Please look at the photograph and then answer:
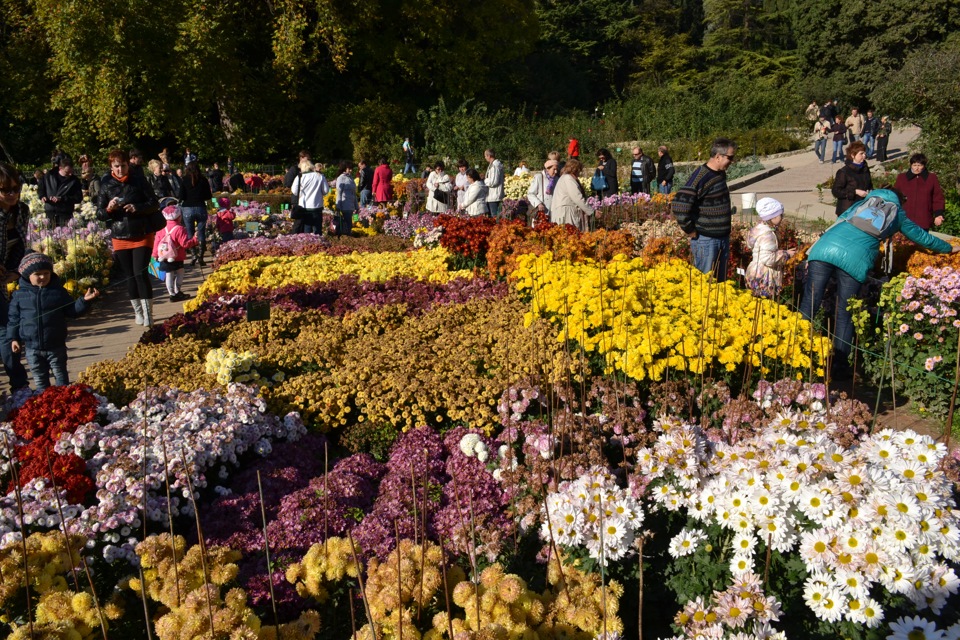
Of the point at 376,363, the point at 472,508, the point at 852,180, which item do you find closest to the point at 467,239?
the point at 376,363

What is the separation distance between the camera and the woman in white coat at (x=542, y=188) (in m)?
10.8

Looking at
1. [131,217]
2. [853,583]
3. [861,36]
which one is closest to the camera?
[853,583]

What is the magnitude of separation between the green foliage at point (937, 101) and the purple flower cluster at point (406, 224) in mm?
8223

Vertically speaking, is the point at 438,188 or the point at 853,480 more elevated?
the point at 438,188

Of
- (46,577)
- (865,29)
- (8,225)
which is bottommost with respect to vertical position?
(46,577)

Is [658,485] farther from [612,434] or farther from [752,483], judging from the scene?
[612,434]

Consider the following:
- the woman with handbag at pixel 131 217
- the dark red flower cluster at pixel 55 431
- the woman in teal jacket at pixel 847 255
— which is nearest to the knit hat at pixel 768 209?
the woman in teal jacket at pixel 847 255

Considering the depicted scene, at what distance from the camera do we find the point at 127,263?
7.27 metres

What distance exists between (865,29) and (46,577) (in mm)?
40018

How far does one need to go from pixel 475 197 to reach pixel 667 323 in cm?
677

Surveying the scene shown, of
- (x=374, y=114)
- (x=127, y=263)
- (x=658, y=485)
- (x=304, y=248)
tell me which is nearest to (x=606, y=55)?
(x=374, y=114)

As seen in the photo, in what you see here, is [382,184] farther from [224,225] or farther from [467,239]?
[467,239]

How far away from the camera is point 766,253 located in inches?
236

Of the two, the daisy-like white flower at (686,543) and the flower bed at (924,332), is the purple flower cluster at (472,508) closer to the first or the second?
the daisy-like white flower at (686,543)
